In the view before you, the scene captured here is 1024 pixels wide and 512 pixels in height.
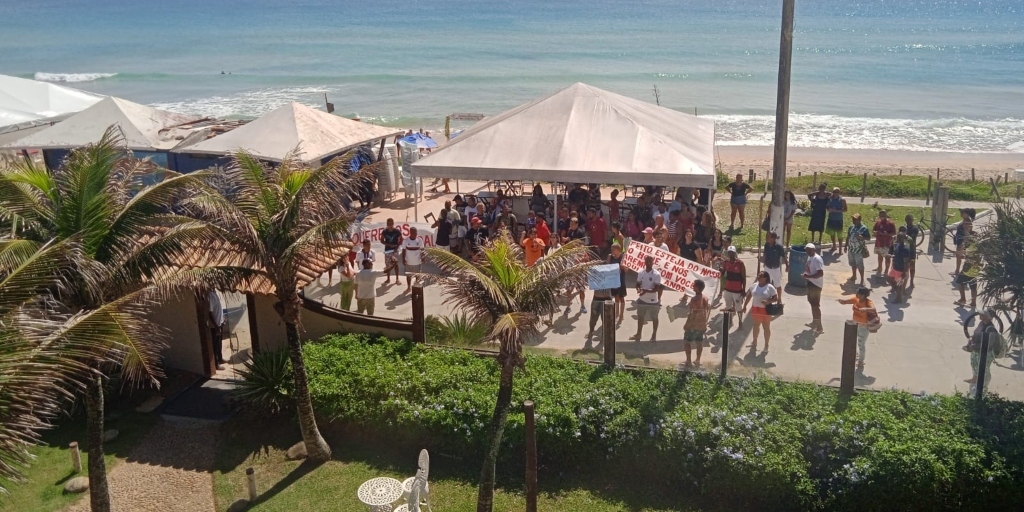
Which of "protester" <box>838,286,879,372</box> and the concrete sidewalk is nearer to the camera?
the concrete sidewalk

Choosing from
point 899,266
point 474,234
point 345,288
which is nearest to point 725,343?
point 899,266

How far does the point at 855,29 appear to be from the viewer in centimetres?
8831

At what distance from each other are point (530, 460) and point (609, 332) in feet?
10.2

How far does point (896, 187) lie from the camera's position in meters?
24.7

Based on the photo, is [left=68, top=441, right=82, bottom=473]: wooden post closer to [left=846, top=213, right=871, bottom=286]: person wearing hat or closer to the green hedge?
the green hedge

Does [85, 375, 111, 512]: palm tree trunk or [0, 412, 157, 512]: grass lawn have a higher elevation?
A: [85, 375, 111, 512]: palm tree trunk

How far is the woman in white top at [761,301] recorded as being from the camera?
11571mm

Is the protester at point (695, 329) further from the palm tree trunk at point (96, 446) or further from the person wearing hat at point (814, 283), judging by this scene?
the palm tree trunk at point (96, 446)

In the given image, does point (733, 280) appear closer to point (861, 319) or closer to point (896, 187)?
point (861, 319)

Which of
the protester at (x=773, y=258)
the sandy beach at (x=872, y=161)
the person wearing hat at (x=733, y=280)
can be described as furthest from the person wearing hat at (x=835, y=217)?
the sandy beach at (x=872, y=161)

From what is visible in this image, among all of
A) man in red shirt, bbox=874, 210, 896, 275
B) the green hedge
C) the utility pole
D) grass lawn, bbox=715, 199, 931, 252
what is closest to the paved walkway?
the green hedge

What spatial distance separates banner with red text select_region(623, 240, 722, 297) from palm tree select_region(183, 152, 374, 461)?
5297 mm

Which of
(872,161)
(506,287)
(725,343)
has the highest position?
(506,287)

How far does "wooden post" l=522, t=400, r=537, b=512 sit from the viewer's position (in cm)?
854
